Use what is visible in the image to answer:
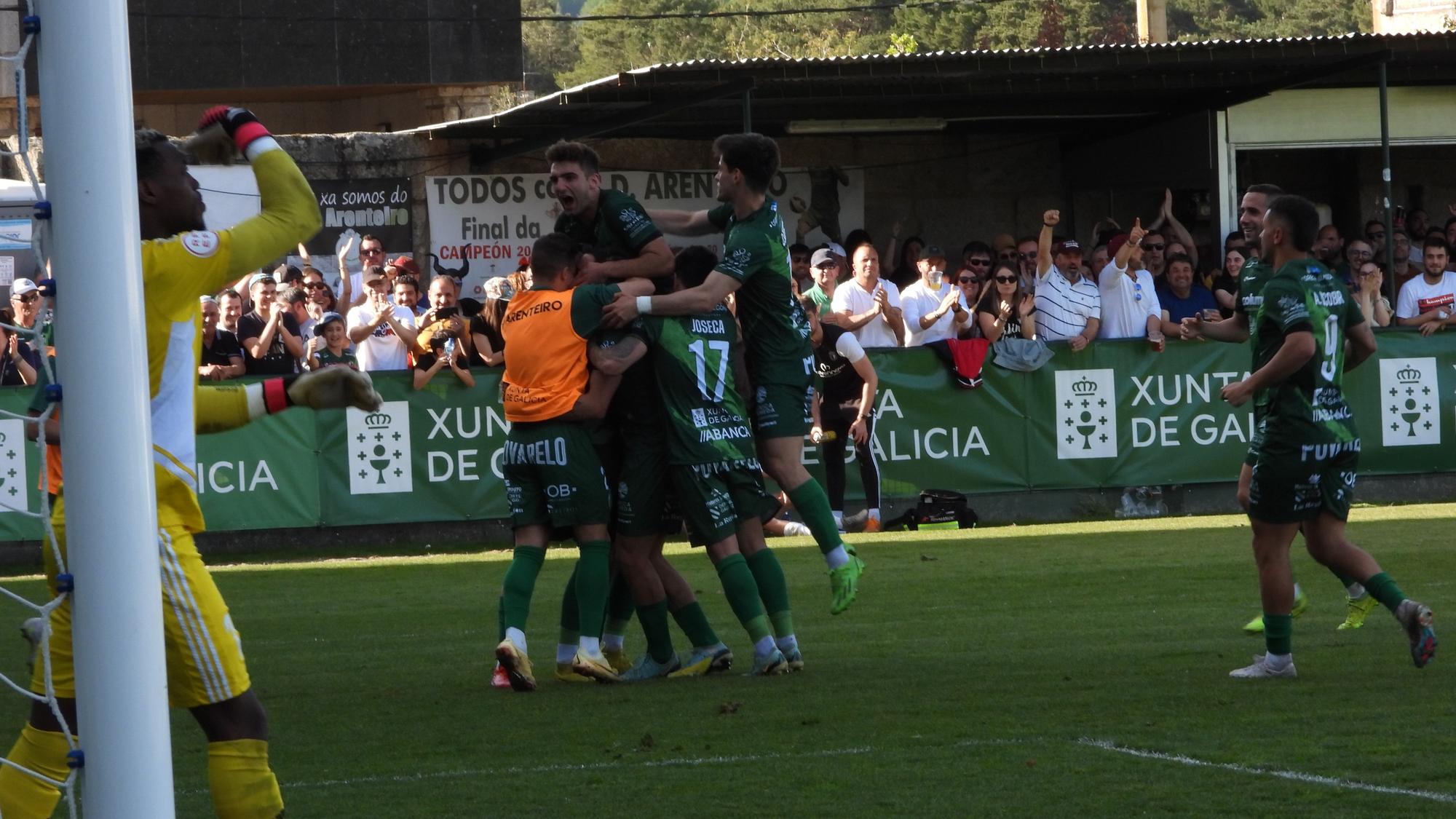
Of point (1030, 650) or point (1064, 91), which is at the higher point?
point (1064, 91)

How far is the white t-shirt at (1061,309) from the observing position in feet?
57.5

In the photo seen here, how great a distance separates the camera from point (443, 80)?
102 feet

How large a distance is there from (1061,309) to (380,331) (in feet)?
20.1

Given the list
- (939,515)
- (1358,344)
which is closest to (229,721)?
(1358,344)

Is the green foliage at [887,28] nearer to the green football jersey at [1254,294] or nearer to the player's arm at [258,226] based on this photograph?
the green football jersey at [1254,294]

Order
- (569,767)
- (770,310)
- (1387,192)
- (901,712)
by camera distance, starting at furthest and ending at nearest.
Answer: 1. (1387,192)
2. (770,310)
3. (901,712)
4. (569,767)

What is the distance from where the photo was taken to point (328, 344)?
16.1m

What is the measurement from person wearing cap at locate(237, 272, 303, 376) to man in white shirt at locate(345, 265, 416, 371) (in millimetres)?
568

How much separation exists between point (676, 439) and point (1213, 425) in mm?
10478

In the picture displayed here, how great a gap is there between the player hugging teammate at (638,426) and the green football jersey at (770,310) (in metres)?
0.02

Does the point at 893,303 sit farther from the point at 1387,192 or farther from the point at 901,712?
the point at 901,712

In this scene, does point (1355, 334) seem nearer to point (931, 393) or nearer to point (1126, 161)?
point (931, 393)

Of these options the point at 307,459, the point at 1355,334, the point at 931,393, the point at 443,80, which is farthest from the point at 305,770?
the point at 443,80

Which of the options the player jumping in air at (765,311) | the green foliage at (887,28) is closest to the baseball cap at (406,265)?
the player jumping in air at (765,311)
